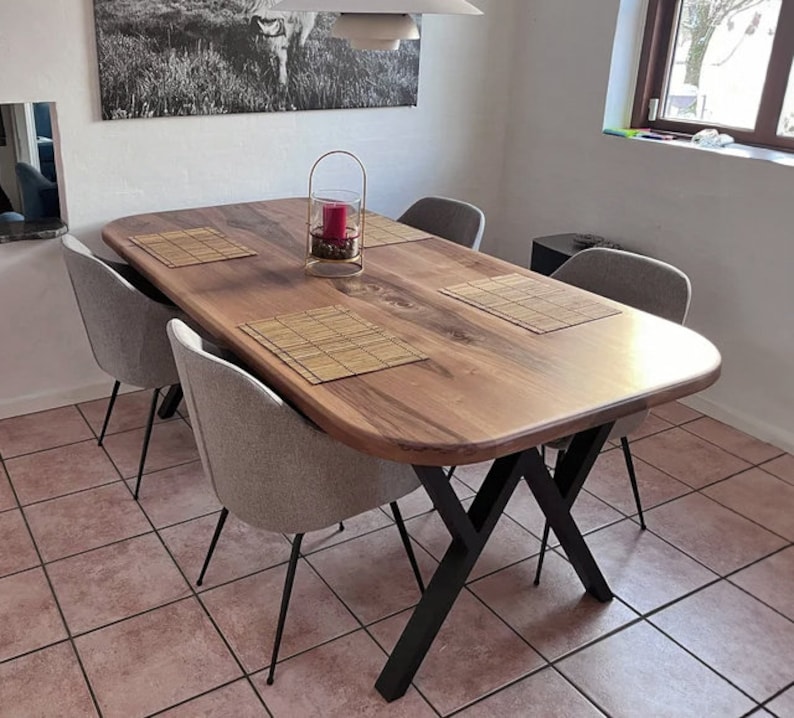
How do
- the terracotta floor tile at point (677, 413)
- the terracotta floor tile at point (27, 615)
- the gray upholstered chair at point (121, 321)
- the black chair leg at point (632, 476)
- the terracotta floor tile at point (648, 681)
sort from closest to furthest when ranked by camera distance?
the terracotta floor tile at point (648, 681) → the terracotta floor tile at point (27, 615) → the gray upholstered chair at point (121, 321) → the black chair leg at point (632, 476) → the terracotta floor tile at point (677, 413)

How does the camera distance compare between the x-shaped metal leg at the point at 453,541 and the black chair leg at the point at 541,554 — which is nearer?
the x-shaped metal leg at the point at 453,541

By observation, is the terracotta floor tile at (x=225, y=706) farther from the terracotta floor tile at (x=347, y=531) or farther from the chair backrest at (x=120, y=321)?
the chair backrest at (x=120, y=321)

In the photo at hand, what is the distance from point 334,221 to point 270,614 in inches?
42.0

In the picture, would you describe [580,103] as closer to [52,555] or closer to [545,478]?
[545,478]

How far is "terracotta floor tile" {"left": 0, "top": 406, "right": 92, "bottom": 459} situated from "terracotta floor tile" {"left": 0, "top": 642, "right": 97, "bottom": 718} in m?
1.05

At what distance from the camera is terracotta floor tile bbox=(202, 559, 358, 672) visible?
2010 mm

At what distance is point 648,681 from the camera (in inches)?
76.9

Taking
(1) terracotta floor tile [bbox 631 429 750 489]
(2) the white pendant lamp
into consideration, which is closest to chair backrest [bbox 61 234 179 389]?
(2) the white pendant lamp

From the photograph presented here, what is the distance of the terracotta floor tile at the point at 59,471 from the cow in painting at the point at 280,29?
1.58 metres

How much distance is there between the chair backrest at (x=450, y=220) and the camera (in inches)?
120

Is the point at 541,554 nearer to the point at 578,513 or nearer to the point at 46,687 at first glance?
the point at 578,513

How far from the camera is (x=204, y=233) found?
A: 8.97 ft

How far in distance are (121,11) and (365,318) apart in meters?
1.57

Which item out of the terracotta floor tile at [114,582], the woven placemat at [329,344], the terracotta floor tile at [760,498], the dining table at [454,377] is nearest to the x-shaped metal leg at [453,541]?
the dining table at [454,377]
